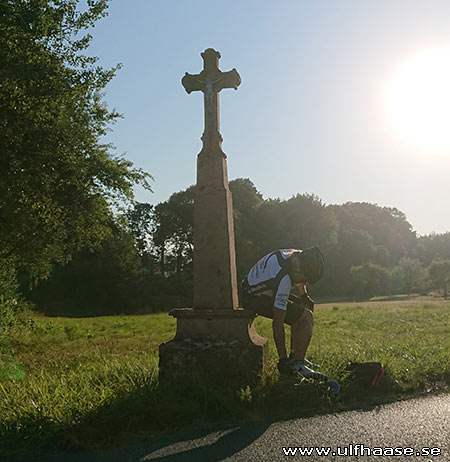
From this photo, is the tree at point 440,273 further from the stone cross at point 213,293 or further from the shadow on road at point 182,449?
the shadow on road at point 182,449

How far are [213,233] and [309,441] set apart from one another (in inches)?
109

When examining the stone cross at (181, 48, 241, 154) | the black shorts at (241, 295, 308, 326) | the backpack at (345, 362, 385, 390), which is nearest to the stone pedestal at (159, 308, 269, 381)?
the black shorts at (241, 295, 308, 326)

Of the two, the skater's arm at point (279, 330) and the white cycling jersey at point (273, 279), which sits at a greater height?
the white cycling jersey at point (273, 279)

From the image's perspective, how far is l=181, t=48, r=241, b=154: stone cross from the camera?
233 inches

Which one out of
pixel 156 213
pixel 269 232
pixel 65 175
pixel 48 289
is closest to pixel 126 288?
pixel 48 289

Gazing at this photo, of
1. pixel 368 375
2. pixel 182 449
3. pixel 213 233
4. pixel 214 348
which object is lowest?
pixel 182 449

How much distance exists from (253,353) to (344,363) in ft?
4.44

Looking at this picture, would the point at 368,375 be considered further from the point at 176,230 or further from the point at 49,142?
the point at 176,230

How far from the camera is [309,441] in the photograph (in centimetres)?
330

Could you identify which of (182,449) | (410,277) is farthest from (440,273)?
(182,449)

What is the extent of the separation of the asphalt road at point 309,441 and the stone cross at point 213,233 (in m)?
1.92

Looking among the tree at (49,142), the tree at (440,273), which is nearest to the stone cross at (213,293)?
the tree at (49,142)

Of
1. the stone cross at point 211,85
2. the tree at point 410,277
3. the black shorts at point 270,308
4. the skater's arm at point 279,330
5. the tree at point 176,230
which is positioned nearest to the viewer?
the skater's arm at point 279,330

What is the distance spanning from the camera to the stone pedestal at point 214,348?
4.76 m
